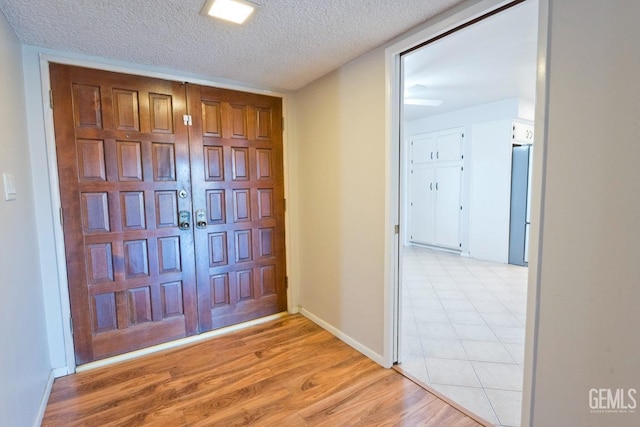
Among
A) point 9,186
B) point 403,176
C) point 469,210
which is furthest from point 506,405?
point 469,210

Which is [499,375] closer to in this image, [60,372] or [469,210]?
[60,372]

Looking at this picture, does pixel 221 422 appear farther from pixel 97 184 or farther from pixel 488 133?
pixel 488 133

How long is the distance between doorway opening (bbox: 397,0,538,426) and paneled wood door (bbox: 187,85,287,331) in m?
1.30

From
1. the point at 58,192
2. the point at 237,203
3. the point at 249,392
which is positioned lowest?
the point at 249,392

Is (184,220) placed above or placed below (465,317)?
above

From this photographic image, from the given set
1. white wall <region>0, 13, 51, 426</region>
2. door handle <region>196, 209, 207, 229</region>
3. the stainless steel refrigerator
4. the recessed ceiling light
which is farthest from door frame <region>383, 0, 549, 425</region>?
the stainless steel refrigerator

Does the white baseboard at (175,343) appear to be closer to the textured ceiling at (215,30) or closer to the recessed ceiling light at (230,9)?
the textured ceiling at (215,30)

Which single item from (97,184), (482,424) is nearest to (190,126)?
(97,184)

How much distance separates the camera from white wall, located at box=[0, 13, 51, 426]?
140 centimetres

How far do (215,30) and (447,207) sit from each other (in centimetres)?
487

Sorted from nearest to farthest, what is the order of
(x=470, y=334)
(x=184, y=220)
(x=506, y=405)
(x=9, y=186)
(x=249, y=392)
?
(x=9, y=186), (x=506, y=405), (x=249, y=392), (x=184, y=220), (x=470, y=334)

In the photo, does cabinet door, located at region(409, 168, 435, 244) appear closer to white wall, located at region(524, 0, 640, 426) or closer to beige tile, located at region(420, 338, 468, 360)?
beige tile, located at region(420, 338, 468, 360)

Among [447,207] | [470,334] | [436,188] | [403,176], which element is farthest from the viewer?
[436,188]

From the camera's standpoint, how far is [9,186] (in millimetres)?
1579
